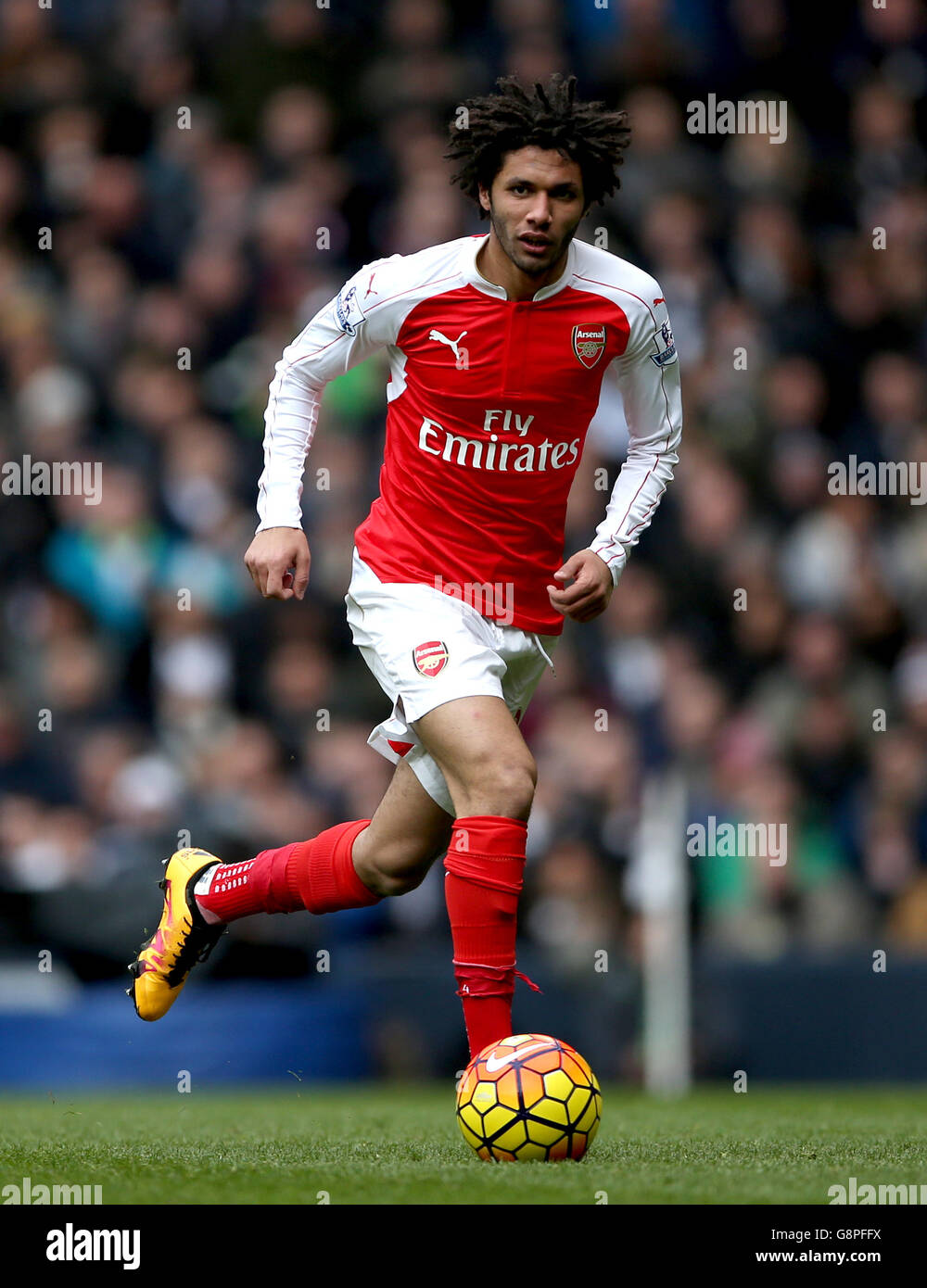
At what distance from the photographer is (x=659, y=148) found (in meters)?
11.5

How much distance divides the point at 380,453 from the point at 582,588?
17.4ft

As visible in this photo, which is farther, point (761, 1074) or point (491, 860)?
point (761, 1074)

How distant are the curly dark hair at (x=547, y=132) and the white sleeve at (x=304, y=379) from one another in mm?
410

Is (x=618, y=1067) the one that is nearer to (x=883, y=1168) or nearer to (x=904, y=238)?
(x=883, y=1168)

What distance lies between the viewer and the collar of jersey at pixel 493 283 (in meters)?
5.13

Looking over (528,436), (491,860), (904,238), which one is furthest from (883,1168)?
(904,238)

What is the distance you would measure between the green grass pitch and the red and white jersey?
4.68 feet

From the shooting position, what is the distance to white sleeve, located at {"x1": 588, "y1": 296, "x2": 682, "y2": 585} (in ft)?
17.4

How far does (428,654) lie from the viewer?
495 cm

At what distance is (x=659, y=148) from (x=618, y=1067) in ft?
18.3

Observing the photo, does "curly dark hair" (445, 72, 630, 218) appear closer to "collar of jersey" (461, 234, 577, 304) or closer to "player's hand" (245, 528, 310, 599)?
"collar of jersey" (461, 234, 577, 304)
